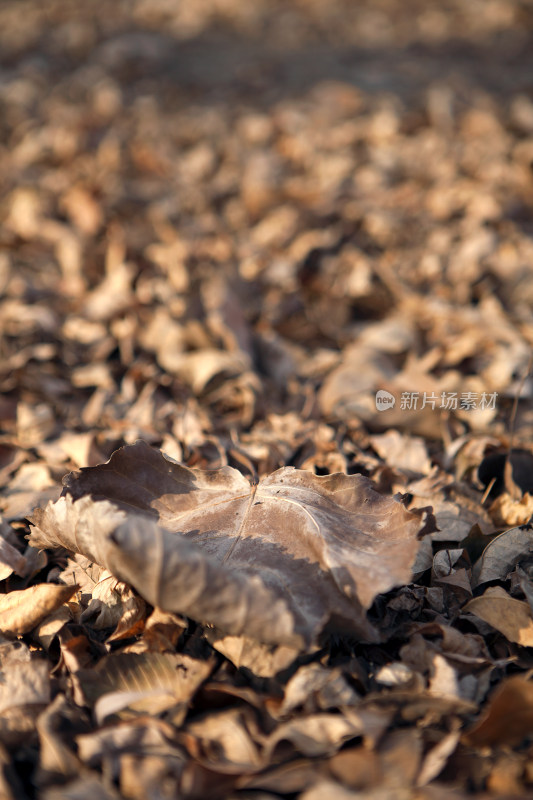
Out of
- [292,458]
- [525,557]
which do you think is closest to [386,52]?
[292,458]

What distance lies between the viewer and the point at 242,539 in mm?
1138


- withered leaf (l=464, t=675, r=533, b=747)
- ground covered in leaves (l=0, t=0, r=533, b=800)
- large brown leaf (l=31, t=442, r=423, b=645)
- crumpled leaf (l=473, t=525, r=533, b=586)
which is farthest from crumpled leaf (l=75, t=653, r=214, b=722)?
crumpled leaf (l=473, t=525, r=533, b=586)

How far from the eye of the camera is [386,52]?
4.90 metres

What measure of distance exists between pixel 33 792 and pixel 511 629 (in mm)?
829

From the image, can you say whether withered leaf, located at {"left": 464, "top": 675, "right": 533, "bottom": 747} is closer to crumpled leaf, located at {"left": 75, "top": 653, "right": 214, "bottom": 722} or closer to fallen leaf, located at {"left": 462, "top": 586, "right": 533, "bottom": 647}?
fallen leaf, located at {"left": 462, "top": 586, "right": 533, "bottom": 647}

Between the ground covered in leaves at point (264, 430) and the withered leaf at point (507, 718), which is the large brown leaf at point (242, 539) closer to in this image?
the ground covered in leaves at point (264, 430)

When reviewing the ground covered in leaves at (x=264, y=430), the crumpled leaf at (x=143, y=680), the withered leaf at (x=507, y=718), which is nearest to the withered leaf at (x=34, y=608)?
the ground covered in leaves at (x=264, y=430)

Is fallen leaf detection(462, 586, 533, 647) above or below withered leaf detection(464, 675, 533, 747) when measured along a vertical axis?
below

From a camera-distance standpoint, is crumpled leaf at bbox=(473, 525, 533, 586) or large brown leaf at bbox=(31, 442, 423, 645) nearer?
large brown leaf at bbox=(31, 442, 423, 645)

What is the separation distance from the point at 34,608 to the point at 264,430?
2.69ft

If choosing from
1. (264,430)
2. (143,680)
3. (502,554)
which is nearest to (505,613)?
(502,554)

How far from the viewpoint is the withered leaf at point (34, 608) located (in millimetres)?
1122

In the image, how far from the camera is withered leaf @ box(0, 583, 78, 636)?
1.12 metres

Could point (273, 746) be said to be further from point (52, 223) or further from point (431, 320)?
point (52, 223)
